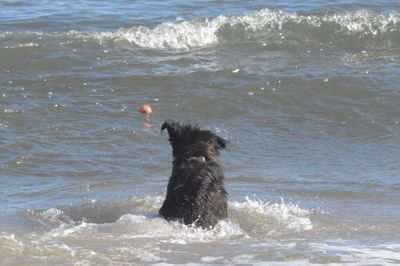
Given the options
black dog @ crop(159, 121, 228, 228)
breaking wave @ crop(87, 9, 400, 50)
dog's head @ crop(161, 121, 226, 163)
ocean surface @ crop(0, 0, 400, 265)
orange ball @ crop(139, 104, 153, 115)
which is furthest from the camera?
breaking wave @ crop(87, 9, 400, 50)

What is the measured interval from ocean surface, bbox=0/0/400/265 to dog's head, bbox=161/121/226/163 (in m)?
0.56

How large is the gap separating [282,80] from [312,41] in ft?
7.57

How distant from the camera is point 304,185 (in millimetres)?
8031

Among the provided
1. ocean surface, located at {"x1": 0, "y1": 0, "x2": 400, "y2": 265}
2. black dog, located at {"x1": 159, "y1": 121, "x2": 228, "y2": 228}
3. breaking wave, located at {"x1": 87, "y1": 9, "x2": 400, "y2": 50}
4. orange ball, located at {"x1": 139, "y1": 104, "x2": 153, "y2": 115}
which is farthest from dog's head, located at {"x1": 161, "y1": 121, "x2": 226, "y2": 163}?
breaking wave, located at {"x1": 87, "y1": 9, "x2": 400, "y2": 50}

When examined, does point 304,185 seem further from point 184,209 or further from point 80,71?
point 80,71

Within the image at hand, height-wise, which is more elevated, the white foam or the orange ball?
the orange ball

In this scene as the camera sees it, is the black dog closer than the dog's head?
Yes

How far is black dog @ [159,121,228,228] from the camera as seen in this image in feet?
21.6

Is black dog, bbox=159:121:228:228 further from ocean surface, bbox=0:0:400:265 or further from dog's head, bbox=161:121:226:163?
ocean surface, bbox=0:0:400:265

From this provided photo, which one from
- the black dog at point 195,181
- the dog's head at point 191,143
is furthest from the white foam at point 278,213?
the dog's head at point 191,143

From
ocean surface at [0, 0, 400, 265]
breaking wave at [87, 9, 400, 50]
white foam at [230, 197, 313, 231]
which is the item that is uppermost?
breaking wave at [87, 9, 400, 50]

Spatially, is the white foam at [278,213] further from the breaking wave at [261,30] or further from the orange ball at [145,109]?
the breaking wave at [261,30]

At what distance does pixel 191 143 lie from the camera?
268 inches

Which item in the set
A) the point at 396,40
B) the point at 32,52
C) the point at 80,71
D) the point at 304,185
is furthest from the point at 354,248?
the point at 396,40
